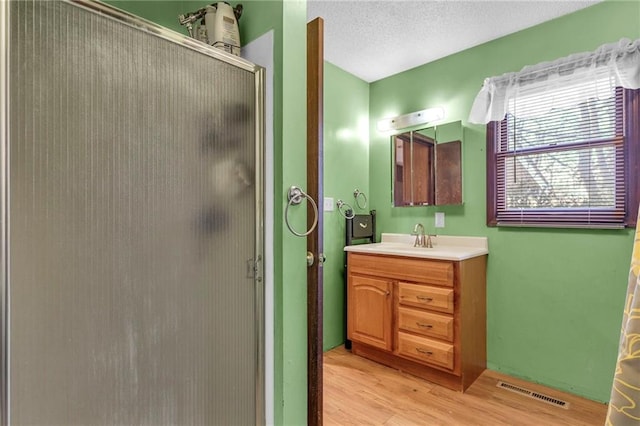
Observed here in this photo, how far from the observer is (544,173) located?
2.15 meters

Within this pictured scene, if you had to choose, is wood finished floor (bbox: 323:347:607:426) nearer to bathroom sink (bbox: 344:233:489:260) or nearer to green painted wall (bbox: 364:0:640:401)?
green painted wall (bbox: 364:0:640:401)

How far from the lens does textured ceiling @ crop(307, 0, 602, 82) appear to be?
196 centimetres

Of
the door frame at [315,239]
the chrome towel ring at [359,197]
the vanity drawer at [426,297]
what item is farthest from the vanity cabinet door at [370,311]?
the door frame at [315,239]

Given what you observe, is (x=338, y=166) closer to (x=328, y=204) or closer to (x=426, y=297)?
→ (x=328, y=204)

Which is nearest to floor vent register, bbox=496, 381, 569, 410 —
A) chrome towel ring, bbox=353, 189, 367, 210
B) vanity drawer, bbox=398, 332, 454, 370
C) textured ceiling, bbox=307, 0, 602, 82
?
vanity drawer, bbox=398, 332, 454, 370

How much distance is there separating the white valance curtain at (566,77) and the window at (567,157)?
0.02 metres

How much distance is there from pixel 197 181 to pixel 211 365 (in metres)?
0.62

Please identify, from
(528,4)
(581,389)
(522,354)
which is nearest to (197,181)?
(528,4)

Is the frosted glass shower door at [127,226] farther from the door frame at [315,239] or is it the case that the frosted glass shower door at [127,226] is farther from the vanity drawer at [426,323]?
the vanity drawer at [426,323]

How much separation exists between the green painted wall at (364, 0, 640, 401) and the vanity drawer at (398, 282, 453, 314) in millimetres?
522

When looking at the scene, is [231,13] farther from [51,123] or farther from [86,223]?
[86,223]

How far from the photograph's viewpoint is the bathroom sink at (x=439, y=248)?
212cm

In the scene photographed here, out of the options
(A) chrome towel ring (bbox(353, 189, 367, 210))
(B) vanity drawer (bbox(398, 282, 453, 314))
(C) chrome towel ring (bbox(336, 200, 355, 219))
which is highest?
(A) chrome towel ring (bbox(353, 189, 367, 210))

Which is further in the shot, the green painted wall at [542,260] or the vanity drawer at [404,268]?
the vanity drawer at [404,268]
